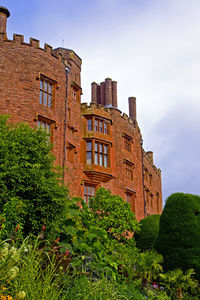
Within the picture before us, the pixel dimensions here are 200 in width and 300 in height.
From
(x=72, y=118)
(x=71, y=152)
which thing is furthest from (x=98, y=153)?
(x=72, y=118)

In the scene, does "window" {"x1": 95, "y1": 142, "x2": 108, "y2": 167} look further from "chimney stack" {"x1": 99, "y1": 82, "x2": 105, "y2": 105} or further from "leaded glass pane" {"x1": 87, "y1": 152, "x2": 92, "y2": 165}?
"chimney stack" {"x1": 99, "y1": 82, "x2": 105, "y2": 105}

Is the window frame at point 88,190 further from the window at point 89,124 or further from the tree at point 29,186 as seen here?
the tree at point 29,186

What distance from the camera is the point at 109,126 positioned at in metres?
25.1

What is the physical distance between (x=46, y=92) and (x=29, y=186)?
10.1 metres

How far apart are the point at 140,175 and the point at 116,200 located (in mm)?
12389

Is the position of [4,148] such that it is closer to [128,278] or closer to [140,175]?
[128,278]

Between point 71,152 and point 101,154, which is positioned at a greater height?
point 101,154

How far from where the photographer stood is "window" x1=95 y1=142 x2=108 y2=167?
2333cm

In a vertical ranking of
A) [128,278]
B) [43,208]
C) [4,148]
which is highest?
[4,148]

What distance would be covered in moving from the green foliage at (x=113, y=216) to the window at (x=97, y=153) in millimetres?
5626

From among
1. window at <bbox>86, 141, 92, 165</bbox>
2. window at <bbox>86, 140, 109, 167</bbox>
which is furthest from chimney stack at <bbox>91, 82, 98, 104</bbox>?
window at <bbox>86, 141, 92, 165</bbox>

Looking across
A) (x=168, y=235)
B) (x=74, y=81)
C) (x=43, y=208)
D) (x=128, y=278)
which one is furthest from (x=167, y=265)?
(x=74, y=81)

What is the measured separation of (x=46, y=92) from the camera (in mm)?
20078

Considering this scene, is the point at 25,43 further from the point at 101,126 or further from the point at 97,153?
the point at 97,153
